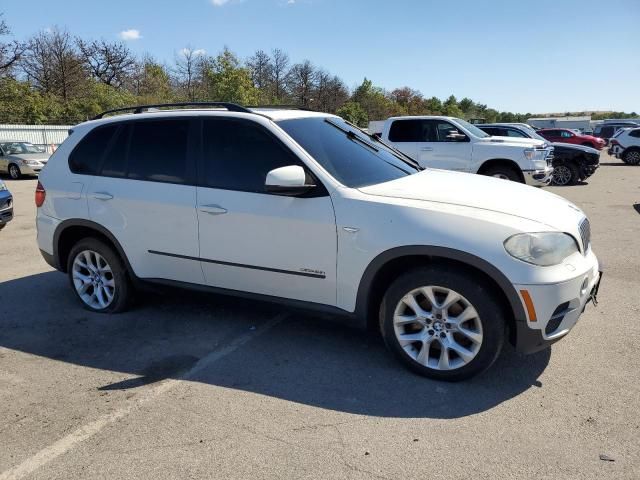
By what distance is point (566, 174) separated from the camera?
15.7 m

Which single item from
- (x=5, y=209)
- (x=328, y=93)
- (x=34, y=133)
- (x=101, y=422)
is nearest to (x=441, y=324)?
(x=101, y=422)

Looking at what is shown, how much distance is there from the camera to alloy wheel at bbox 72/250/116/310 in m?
4.81

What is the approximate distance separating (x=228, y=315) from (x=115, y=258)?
3.75ft

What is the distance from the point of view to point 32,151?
65.7 feet

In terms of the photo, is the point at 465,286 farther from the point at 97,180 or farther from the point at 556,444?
the point at 97,180

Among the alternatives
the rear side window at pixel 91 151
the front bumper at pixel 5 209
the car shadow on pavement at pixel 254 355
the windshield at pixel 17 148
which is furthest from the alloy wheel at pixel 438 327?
the windshield at pixel 17 148

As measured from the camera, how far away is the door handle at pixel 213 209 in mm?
3973

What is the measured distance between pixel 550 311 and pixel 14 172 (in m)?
20.5

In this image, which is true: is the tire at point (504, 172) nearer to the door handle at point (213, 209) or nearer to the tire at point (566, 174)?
the tire at point (566, 174)

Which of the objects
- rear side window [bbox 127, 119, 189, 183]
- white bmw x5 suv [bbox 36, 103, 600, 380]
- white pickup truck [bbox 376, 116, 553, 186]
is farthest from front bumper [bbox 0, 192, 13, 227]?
white pickup truck [bbox 376, 116, 553, 186]

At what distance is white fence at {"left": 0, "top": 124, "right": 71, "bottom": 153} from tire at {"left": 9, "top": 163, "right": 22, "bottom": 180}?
34.1 feet

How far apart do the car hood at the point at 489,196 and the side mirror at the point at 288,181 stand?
1.39ft

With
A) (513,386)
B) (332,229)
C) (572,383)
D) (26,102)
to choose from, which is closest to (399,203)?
(332,229)

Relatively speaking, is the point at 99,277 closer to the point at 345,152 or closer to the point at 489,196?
the point at 345,152
